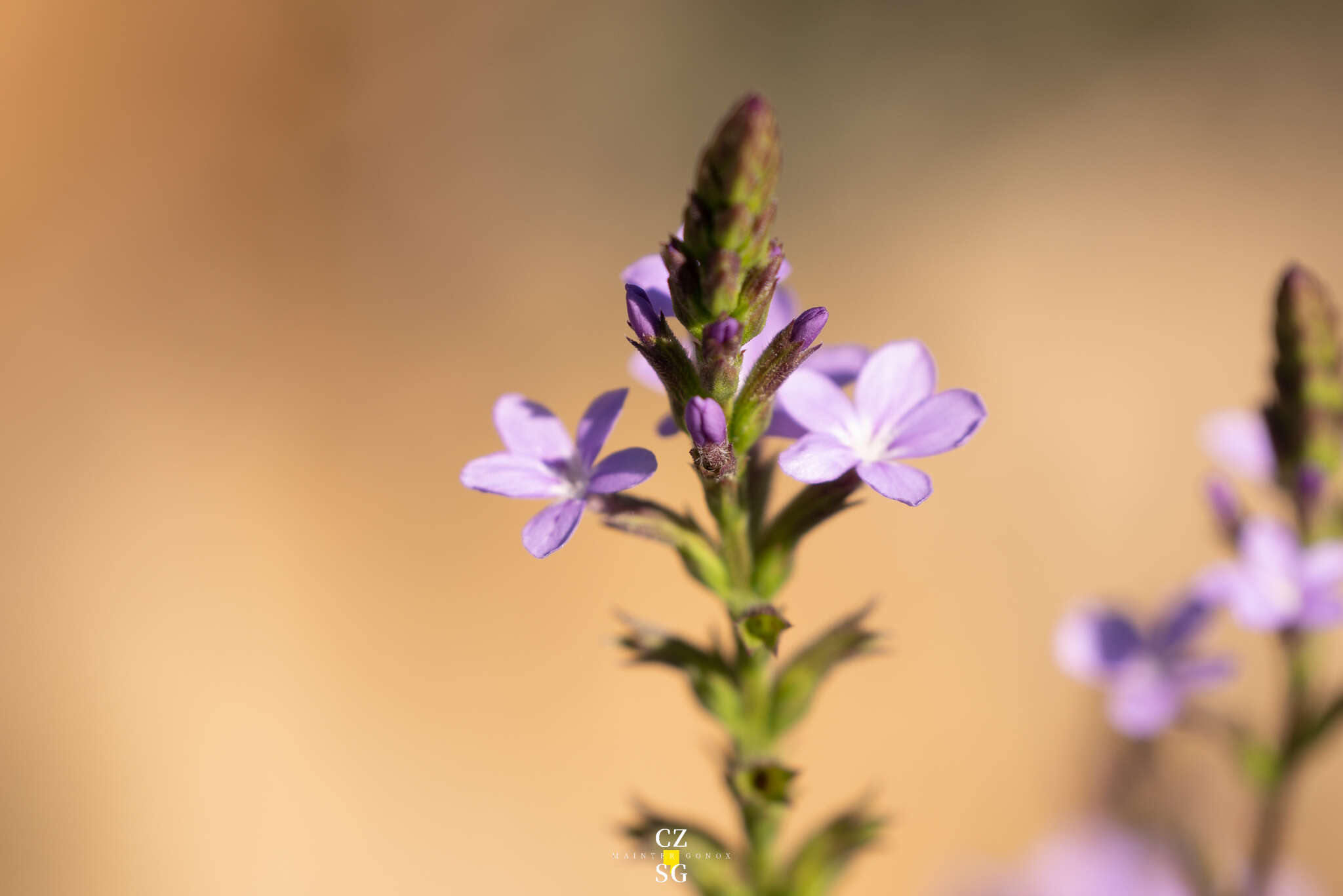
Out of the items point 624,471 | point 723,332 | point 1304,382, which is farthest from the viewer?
point 1304,382

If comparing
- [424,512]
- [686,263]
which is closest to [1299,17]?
[424,512]

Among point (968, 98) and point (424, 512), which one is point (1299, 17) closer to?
point (968, 98)

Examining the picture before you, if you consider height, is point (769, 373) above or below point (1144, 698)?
above

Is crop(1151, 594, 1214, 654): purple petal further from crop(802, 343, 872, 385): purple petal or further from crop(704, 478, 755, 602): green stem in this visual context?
crop(704, 478, 755, 602): green stem

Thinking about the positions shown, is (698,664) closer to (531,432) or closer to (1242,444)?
(531,432)

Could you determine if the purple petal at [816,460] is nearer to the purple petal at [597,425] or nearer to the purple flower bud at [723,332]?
the purple flower bud at [723,332]

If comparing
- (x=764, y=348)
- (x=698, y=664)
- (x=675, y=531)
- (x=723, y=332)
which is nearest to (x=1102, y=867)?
(x=698, y=664)
